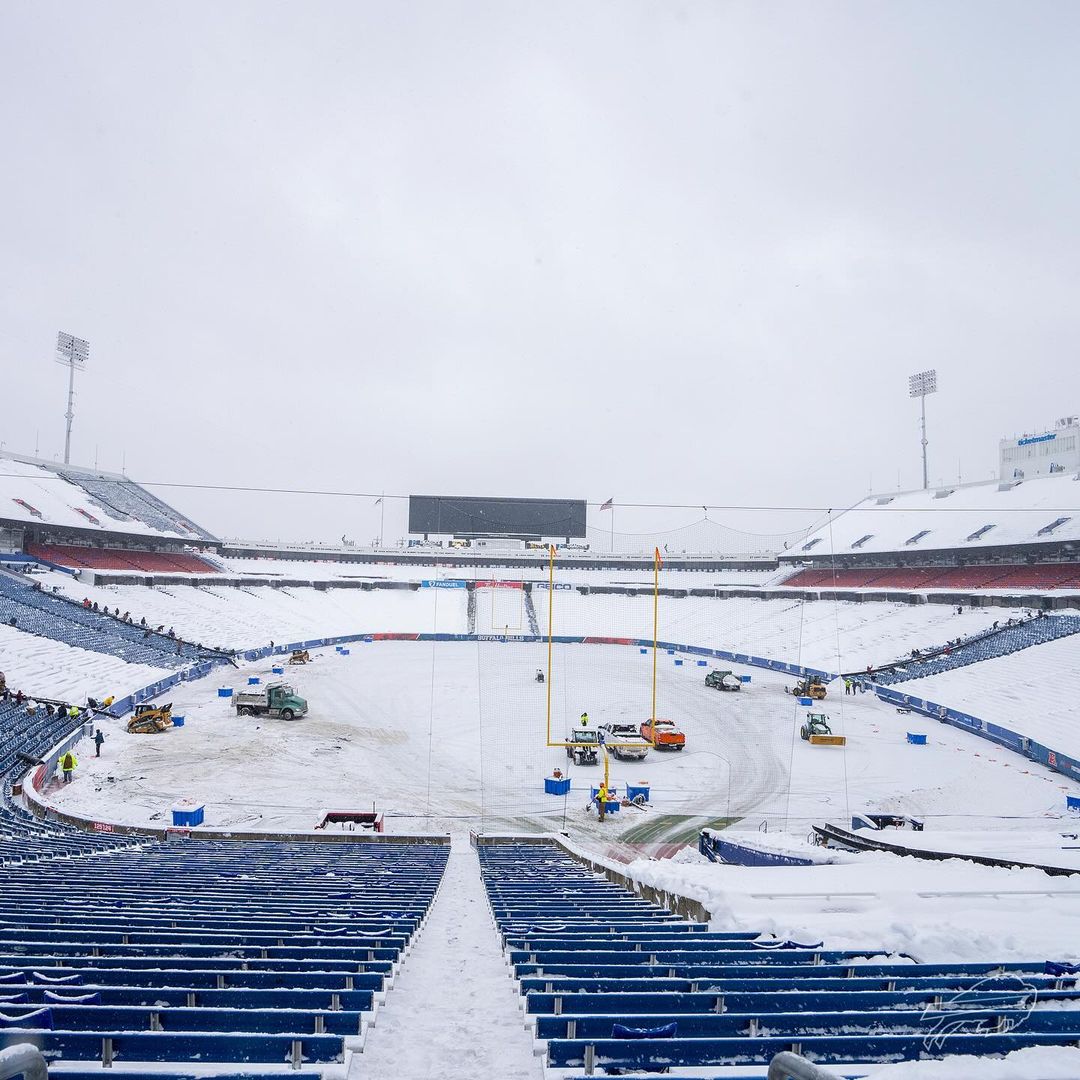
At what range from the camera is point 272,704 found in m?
23.9

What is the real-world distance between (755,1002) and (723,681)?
28.0 m

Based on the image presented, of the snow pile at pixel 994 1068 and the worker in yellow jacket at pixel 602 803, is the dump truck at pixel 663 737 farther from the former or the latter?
the snow pile at pixel 994 1068

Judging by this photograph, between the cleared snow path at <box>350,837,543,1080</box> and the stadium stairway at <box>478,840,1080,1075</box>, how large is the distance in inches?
7.5

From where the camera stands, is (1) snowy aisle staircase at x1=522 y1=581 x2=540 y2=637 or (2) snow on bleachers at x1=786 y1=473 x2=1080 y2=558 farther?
(1) snowy aisle staircase at x1=522 y1=581 x2=540 y2=637

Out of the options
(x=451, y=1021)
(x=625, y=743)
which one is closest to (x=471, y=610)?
(x=625, y=743)

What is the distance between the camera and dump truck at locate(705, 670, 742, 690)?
30.0 meters

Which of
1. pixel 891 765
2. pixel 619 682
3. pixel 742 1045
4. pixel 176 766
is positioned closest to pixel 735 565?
pixel 619 682

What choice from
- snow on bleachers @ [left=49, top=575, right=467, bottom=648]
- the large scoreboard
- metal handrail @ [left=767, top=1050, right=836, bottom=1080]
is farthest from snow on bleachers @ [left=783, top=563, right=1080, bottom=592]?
metal handrail @ [left=767, top=1050, right=836, bottom=1080]

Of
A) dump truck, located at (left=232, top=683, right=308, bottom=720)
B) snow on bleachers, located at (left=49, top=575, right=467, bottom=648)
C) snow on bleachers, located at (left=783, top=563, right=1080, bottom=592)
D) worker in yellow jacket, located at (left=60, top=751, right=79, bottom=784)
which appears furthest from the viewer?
snow on bleachers, located at (left=49, top=575, right=467, bottom=648)

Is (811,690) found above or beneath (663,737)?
above

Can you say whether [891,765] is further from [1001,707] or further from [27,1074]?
[27,1074]

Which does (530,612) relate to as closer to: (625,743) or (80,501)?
(80,501)

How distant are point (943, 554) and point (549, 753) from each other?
38.0 m

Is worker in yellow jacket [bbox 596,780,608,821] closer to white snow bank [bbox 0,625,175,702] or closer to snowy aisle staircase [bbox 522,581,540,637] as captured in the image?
white snow bank [bbox 0,625,175,702]
